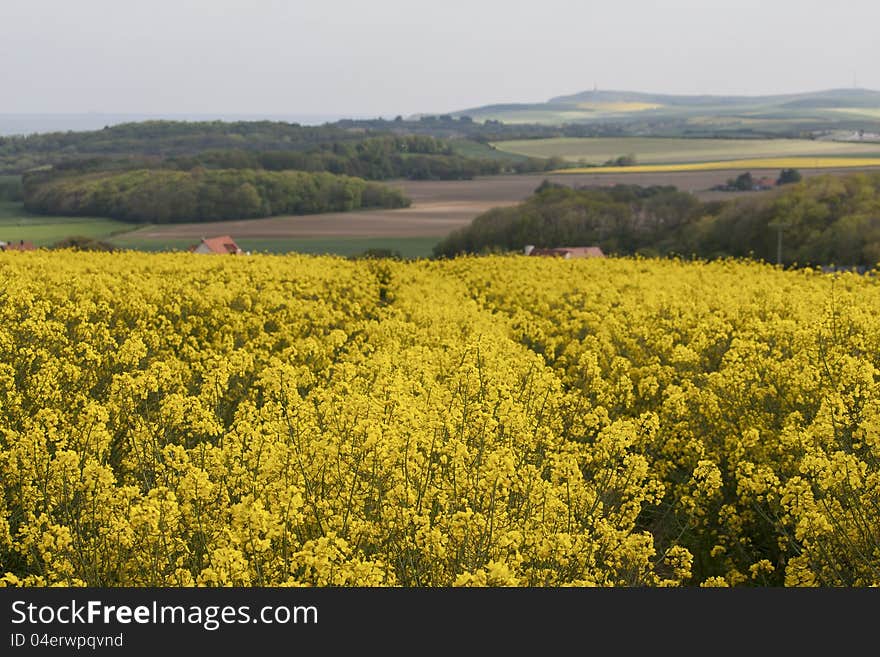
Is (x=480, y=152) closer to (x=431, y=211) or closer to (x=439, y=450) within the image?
(x=431, y=211)

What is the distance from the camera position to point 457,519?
7.38 meters

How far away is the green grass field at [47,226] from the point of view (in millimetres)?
77750

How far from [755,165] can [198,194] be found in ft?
246

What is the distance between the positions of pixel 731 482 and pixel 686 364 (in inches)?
124

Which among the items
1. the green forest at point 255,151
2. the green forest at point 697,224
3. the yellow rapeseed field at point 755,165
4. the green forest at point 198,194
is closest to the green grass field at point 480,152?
the green forest at point 255,151

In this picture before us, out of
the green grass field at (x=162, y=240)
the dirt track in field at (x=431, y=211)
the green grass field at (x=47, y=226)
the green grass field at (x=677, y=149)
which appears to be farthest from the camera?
the green grass field at (x=677, y=149)

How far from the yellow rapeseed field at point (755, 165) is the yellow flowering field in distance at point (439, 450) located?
114 metres

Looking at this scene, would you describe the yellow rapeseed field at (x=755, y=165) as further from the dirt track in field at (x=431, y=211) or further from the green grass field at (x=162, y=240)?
the green grass field at (x=162, y=240)

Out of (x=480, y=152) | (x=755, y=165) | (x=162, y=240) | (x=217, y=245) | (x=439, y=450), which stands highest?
(x=480, y=152)

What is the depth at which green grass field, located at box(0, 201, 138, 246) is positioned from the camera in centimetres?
7775

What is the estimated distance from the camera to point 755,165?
134 meters

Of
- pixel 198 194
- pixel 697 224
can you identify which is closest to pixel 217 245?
pixel 198 194

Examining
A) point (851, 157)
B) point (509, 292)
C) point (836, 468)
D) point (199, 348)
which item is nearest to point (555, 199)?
point (851, 157)

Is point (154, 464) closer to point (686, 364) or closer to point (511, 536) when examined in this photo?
point (511, 536)
